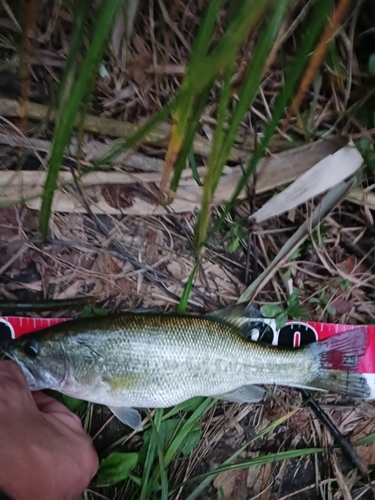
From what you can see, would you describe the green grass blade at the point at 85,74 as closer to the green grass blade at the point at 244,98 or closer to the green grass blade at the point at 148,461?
the green grass blade at the point at 244,98

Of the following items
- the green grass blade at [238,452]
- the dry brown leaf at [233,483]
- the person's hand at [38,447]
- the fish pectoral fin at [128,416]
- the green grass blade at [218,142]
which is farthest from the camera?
the dry brown leaf at [233,483]

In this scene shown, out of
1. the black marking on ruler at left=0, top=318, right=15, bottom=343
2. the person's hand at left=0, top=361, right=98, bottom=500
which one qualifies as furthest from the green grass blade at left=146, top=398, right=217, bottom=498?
the black marking on ruler at left=0, top=318, right=15, bottom=343

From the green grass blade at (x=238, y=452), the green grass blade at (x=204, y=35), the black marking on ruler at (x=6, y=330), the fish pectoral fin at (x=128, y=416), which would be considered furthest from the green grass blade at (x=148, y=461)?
the green grass blade at (x=204, y=35)

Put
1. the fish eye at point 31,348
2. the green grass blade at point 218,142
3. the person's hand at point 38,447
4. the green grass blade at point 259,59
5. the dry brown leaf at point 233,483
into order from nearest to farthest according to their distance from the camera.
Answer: the green grass blade at point 259,59, the green grass blade at point 218,142, the person's hand at point 38,447, the fish eye at point 31,348, the dry brown leaf at point 233,483

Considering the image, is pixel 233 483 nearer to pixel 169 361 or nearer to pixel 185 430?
pixel 185 430

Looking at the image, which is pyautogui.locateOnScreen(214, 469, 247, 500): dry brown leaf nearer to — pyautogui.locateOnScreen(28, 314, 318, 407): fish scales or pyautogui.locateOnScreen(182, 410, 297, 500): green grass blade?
pyautogui.locateOnScreen(182, 410, 297, 500): green grass blade

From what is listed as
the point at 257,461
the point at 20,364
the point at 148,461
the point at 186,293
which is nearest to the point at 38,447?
the point at 20,364

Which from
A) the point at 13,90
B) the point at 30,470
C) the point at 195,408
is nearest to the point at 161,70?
the point at 13,90
